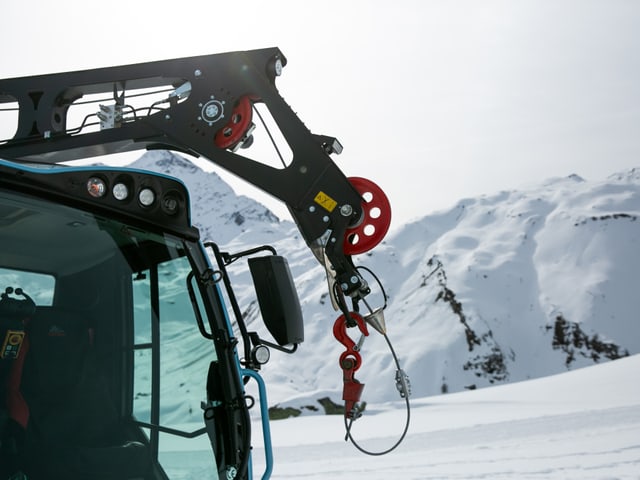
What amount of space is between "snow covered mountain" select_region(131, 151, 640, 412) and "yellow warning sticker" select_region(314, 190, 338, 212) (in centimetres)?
6106

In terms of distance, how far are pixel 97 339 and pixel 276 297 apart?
75 cm

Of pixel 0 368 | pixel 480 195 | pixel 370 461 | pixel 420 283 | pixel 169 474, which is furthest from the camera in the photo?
pixel 480 195

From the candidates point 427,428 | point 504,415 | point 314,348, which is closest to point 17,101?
point 427,428

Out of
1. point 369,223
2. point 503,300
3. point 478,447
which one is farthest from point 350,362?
point 503,300

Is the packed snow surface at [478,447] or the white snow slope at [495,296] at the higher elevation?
the white snow slope at [495,296]

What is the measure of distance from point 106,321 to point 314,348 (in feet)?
277

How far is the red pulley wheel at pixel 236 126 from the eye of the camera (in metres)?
4.26

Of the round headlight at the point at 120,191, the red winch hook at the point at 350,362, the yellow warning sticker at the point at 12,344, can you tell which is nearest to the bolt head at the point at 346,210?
the red winch hook at the point at 350,362

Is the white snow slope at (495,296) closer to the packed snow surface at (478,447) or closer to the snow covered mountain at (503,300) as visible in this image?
the snow covered mountain at (503,300)

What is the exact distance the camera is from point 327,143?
4195 mm

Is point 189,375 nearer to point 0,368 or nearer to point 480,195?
point 0,368

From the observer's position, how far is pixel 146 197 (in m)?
2.78

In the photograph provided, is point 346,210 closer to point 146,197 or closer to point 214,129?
point 214,129

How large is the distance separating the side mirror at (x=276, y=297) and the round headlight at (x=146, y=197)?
492 mm
